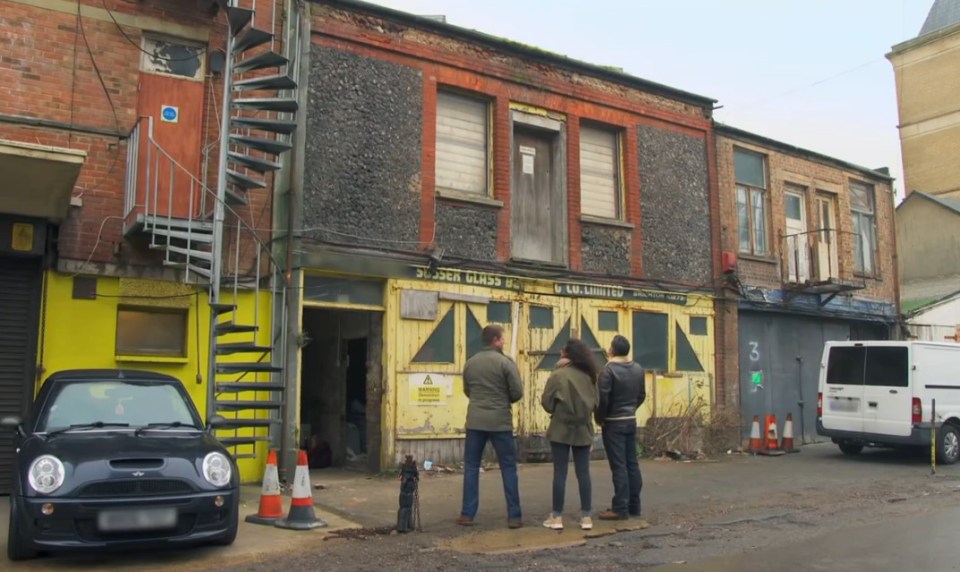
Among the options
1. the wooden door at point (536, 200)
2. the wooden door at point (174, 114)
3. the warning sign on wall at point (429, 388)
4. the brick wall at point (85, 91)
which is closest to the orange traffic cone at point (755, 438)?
the wooden door at point (536, 200)

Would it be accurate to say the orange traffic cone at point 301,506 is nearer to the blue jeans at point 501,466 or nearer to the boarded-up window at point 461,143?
the blue jeans at point 501,466

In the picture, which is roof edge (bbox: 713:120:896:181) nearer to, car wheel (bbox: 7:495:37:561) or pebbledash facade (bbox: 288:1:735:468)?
pebbledash facade (bbox: 288:1:735:468)

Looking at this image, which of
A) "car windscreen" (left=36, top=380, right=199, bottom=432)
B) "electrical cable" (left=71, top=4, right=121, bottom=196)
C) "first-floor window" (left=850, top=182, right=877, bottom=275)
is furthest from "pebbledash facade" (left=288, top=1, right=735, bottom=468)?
"first-floor window" (left=850, top=182, right=877, bottom=275)

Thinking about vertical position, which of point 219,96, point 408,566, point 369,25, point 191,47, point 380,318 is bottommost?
point 408,566

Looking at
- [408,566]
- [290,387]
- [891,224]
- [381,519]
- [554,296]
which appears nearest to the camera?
[408,566]

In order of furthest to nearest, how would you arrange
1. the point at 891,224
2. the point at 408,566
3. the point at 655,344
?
the point at 891,224 → the point at 655,344 → the point at 408,566

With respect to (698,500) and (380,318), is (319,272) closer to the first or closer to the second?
(380,318)

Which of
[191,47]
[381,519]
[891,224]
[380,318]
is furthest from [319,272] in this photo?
[891,224]

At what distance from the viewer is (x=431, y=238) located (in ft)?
41.9

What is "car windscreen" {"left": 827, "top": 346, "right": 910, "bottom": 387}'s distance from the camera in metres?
13.8

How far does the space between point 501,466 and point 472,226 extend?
19.5 feet

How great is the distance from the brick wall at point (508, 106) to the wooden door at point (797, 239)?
2.70m

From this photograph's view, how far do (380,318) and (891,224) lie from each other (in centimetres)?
Result: 1436

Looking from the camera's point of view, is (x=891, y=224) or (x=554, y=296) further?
(x=891, y=224)
